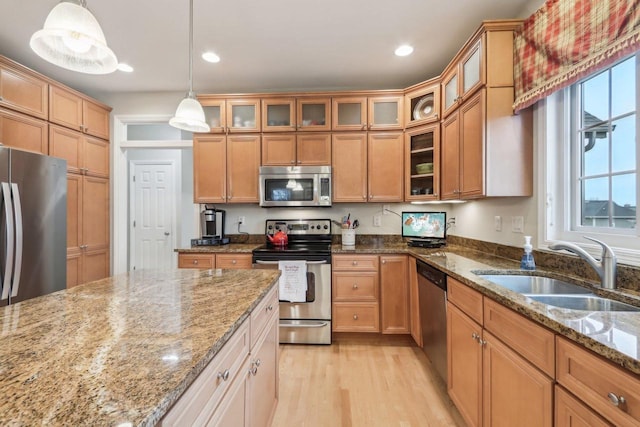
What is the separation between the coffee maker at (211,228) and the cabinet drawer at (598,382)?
2886 mm

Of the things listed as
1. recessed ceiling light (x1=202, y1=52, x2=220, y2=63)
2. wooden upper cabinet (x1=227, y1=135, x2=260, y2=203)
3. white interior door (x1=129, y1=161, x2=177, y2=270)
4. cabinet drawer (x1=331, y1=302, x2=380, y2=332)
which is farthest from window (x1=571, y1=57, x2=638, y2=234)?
white interior door (x1=129, y1=161, x2=177, y2=270)

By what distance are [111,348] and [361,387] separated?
5.94 feet

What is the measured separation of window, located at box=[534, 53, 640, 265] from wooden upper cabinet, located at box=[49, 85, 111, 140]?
4.15 meters

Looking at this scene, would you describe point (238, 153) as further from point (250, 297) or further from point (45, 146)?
point (250, 297)

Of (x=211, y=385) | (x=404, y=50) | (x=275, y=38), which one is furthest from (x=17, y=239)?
(x=404, y=50)

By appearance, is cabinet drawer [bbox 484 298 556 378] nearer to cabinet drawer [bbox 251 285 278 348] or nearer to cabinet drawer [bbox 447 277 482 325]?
cabinet drawer [bbox 447 277 482 325]

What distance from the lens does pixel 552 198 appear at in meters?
1.78

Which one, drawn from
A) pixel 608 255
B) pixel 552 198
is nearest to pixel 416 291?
pixel 552 198

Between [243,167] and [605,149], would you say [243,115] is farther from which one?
[605,149]

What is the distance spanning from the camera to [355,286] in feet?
8.89

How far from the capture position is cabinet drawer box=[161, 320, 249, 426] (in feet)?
2.07

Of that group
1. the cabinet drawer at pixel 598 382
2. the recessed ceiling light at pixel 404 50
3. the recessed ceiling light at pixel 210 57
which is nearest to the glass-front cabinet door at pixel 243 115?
the recessed ceiling light at pixel 210 57

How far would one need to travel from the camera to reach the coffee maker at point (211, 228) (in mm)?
3006

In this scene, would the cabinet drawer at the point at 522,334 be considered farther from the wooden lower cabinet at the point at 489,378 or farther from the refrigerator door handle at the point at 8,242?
the refrigerator door handle at the point at 8,242
